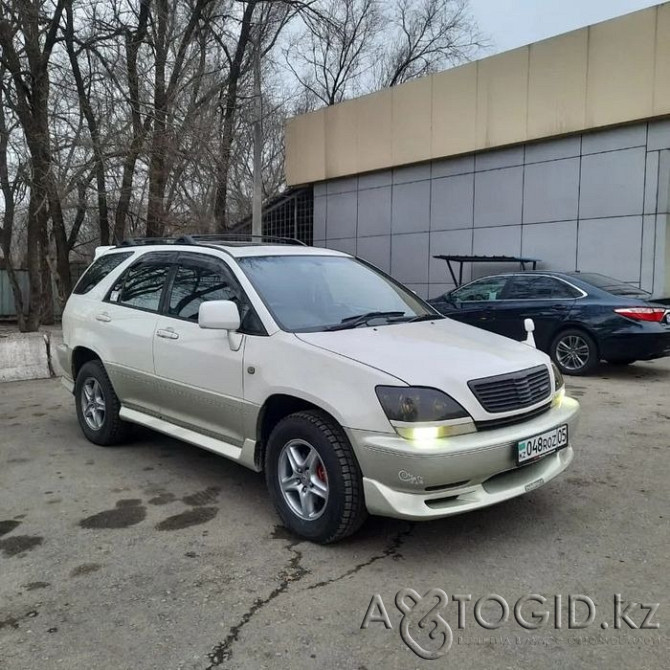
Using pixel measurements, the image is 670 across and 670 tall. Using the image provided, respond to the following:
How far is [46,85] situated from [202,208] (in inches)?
224

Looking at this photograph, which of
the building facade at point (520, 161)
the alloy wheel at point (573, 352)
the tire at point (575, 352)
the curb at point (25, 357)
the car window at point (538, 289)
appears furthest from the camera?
the building facade at point (520, 161)

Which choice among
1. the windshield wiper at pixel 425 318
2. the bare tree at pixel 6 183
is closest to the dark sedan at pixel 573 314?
the windshield wiper at pixel 425 318

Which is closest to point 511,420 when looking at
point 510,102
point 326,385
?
point 326,385

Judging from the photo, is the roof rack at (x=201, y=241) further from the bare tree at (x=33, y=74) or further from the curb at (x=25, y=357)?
the bare tree at (x=33, y=74)

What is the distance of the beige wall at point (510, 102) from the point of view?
12750 mm

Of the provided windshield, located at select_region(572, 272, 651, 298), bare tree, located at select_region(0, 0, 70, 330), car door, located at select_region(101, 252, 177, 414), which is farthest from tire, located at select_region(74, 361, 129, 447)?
bare tree, located at select_region(0, 0, 70, 330)

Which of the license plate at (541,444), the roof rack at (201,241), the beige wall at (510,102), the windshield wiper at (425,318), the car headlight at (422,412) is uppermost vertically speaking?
the beige wall at (510,102)

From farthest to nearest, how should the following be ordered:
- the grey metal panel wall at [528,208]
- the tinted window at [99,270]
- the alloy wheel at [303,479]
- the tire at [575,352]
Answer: the grey metal panel wall at [528,208], the tire at [575,352], the tinted window at [99,270], the alloy wheel at [303,479]

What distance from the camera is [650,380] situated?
846 centimetres

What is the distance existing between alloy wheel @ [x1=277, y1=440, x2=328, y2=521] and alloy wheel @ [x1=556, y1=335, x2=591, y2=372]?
245 inches

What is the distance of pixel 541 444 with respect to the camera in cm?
346

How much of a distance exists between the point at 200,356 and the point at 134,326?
1010 mm

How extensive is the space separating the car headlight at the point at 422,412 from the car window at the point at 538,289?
6.28 meters

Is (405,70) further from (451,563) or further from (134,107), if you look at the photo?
(451,563)
